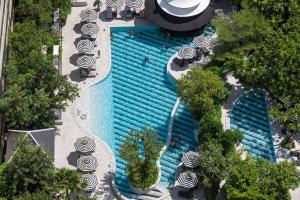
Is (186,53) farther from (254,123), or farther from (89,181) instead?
(89,181)

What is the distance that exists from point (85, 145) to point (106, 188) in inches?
174

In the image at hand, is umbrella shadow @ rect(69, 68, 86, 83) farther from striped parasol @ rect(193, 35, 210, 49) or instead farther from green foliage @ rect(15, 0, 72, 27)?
striped parasol @ rect(193, 35, 210, 49)

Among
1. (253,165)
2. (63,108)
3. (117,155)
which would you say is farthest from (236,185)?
(63,108)

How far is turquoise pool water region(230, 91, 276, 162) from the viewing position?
185 ft

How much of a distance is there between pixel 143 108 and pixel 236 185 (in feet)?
49.1

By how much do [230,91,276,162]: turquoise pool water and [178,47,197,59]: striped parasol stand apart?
7012 mm

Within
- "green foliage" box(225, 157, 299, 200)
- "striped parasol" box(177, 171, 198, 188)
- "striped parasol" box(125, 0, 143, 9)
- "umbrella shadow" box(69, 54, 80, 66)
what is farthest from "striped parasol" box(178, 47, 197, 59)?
"green foliage" box(225, 157, 299, 200)

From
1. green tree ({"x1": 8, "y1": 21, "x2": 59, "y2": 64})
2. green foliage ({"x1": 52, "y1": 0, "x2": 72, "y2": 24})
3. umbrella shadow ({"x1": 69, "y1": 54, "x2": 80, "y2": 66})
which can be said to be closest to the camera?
green tree ({"x1": 8, "y1": 21, "x2": 59, "y2": 64})

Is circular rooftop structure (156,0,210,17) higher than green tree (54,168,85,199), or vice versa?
circular rooftop structure (156,0,210,17)

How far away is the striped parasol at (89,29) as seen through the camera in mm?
63372

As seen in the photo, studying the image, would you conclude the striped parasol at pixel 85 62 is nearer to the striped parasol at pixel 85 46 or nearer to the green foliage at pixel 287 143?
the striped parasol at pixel 85 46

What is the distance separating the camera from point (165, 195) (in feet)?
172

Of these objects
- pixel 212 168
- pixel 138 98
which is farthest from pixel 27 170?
pixel 138 98

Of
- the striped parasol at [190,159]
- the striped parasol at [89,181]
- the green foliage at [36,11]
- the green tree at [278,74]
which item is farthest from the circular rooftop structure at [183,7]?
the striped parasol at [89,181]
